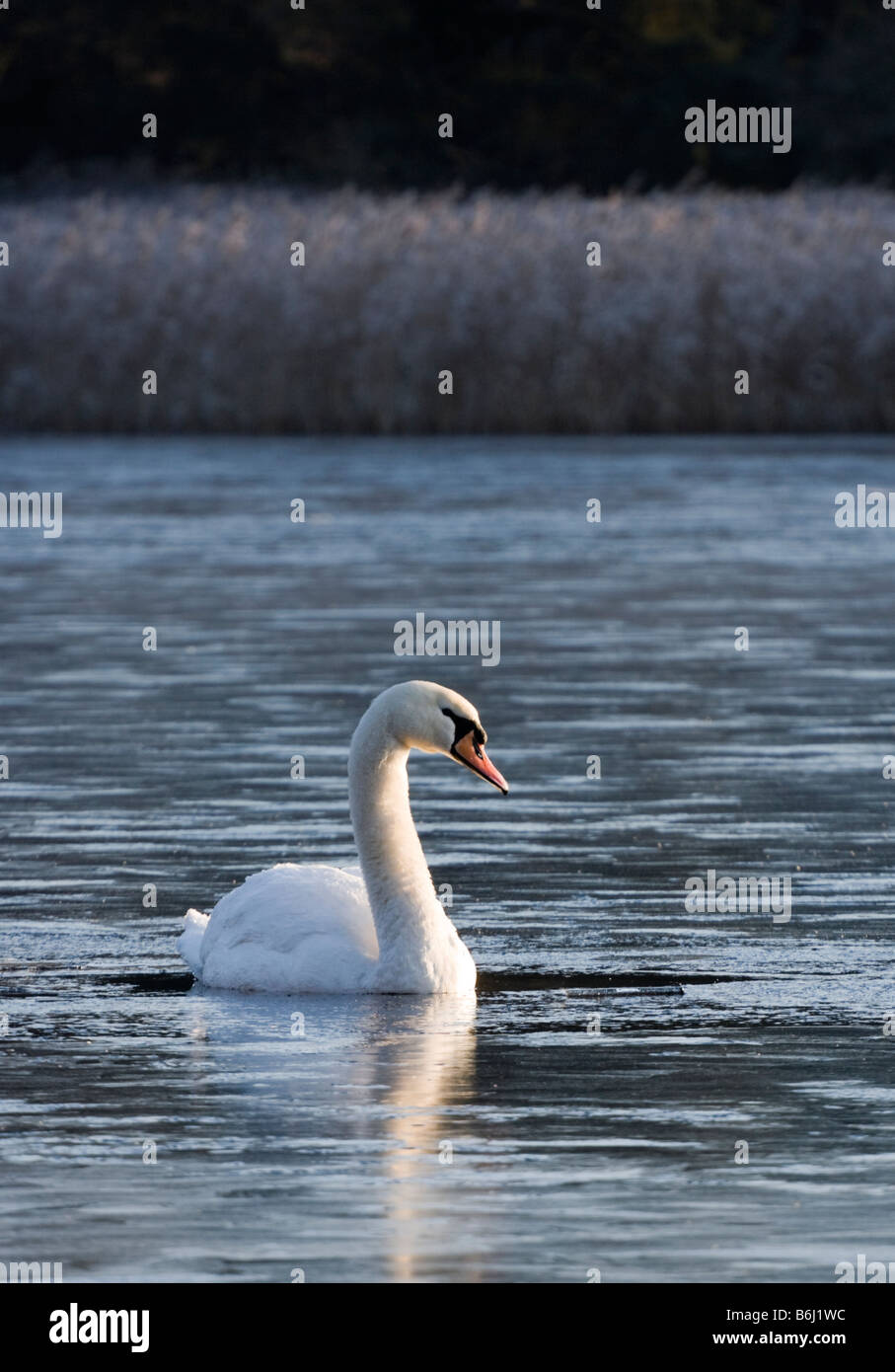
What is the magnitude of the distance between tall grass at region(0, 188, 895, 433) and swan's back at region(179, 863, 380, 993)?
19.5 m

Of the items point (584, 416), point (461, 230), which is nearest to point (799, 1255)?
point (584, 416)

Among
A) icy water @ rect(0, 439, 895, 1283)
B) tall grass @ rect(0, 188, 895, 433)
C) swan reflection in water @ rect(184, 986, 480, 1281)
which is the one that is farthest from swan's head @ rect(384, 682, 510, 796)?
tall grass @ rect(0, 188, 895, 433)

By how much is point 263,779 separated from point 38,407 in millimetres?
17282

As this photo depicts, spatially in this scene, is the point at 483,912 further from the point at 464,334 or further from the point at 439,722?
the point at 464,334

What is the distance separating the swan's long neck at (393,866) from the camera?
888cm

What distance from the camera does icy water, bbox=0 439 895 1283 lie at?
646cm

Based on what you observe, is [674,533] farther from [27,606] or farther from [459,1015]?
[459,1015]

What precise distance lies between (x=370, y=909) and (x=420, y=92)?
44194 millimetres

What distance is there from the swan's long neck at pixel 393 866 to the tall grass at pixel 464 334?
1931 cm

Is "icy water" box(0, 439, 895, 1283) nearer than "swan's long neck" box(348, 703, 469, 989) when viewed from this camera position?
Yes

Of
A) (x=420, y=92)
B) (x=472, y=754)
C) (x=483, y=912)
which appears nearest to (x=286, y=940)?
(x=472, y=754)

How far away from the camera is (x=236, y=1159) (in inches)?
272

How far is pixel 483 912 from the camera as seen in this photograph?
33.1 ft

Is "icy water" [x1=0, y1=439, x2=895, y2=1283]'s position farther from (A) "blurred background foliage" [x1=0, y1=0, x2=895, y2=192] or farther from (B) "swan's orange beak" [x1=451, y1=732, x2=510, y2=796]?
(A) "blurred background foliage" [x1=0, y1=0, x2=895, y2=192]
